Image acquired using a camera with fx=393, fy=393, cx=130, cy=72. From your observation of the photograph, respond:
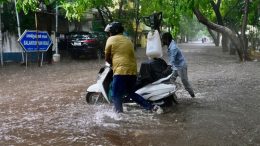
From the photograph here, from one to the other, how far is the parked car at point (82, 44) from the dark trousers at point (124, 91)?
14667mm

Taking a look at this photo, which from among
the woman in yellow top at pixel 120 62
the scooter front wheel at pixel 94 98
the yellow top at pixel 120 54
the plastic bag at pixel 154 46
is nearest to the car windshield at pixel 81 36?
the scooter front wheel at pixel 94 98

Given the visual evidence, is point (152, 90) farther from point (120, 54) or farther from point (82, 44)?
point (82, 44)

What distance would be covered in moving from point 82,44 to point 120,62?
15166 millimetres

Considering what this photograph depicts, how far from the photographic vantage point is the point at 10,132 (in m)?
6.27

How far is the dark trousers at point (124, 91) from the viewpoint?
7242 mm

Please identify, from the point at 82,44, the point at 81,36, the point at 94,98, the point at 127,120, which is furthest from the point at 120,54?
the point at 81,36

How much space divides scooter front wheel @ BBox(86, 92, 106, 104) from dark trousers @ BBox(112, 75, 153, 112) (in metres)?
1.16

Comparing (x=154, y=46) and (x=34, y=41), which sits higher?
(x=154, y=46)

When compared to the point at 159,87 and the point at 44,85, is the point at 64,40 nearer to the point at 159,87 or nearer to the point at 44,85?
the point at 44,85

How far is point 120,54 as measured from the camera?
717 cm

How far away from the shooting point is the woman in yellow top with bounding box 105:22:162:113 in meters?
7.16

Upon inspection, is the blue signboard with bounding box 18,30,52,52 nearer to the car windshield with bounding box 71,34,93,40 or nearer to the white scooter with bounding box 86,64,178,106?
the car windshield with bounding box 71,34,93,40

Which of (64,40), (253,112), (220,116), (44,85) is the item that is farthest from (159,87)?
(64,40)

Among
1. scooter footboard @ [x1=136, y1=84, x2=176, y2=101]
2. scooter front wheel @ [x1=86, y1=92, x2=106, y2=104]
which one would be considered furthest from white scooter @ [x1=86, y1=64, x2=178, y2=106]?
scooter front wheel @ [x1=86, y1=92, x2=106, y2=104]
